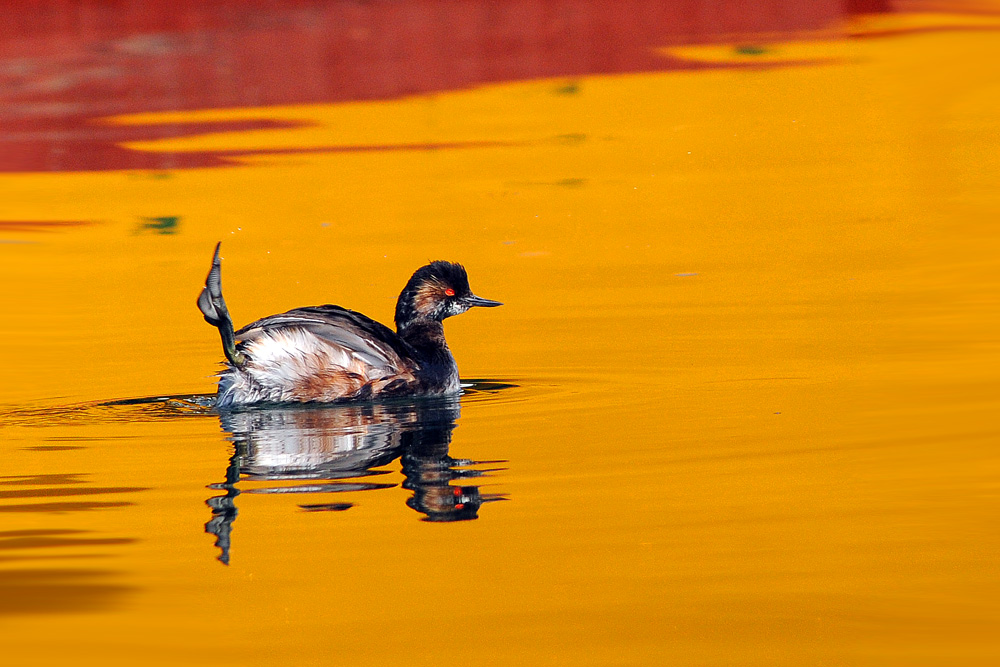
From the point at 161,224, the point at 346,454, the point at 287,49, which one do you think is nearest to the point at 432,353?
the point at 346,454

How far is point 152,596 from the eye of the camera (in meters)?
5.36

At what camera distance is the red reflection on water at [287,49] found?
2052 cm

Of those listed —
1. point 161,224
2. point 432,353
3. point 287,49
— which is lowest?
point 432,353

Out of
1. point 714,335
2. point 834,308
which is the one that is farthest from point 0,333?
point 834,308

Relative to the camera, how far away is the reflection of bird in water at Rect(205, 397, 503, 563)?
21.1 feet

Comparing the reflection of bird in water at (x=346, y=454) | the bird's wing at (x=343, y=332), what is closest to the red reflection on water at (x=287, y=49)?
the bird's wing at (x=343, y=332)

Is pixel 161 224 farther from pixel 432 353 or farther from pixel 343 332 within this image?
pixel 343 332

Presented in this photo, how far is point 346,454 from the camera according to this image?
7.40 metres

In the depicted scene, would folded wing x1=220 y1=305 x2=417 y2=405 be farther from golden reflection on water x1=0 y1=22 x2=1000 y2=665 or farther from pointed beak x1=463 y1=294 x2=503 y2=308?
pointed beak x1=463 y1=294 x2=503 y2=308

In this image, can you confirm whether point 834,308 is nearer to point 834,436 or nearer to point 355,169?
point 834,436

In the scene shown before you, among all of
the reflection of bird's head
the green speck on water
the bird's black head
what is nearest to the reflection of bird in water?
the reflection of bird's head

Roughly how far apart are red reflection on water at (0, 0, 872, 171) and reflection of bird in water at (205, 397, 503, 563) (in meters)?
10.2

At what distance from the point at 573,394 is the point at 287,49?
49.5 feet

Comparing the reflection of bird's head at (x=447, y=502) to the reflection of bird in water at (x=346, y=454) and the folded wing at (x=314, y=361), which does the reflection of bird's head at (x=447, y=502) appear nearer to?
the reflection of bird in water at (x=346, y=454)
